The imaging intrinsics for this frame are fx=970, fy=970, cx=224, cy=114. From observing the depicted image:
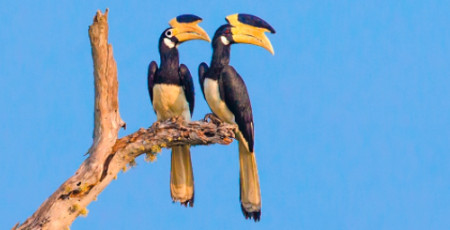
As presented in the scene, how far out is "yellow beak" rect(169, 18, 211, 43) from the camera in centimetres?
1169

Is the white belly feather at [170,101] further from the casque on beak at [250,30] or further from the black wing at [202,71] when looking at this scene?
the casque on beak at [250,30]

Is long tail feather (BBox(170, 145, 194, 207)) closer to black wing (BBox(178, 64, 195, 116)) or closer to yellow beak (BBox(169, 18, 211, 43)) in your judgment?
black wing (BBox(178, 64, 195, 116))

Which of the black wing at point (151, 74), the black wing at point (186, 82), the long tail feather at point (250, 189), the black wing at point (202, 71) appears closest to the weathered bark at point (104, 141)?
the long tail feather at point (250, 189)

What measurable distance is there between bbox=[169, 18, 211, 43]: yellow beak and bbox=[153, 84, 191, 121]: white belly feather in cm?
62

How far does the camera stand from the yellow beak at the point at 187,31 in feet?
38.3

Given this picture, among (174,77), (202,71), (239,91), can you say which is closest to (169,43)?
(174,77)

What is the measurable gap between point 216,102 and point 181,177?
100 centimetres

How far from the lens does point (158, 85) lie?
11.7 metres

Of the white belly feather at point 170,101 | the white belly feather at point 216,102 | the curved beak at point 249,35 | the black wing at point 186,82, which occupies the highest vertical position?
the curved beak at point 249,35

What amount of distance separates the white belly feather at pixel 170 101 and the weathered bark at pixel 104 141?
99 centimetres

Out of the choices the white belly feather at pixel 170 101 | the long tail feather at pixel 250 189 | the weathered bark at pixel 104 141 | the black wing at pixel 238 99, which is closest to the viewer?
the weathered bark at pixel 104 141

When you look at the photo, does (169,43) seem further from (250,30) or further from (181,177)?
(181,177)

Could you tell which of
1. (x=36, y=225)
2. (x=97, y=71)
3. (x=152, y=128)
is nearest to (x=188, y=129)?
(x=152, y=128)

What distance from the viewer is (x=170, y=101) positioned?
38.4ft
